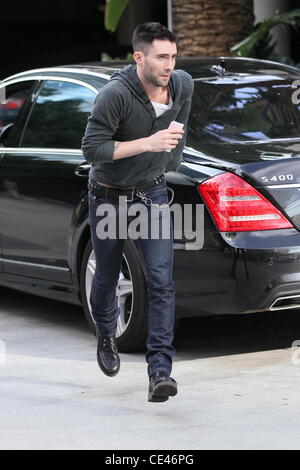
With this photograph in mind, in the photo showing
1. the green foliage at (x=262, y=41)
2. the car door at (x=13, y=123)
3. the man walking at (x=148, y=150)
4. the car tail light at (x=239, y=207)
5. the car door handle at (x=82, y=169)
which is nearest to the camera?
the man walking at (x=148, y=150)

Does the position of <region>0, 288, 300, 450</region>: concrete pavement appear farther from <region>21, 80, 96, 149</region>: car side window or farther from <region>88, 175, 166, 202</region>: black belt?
<region>21, 80, 96, 149</region>: car side window

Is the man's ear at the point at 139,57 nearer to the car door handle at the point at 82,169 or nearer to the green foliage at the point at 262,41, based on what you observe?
the car door handle at the point at 82,169

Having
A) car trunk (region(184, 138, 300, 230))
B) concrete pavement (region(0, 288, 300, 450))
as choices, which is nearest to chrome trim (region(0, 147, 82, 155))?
car trunk (region(184, 138, 300, 230))

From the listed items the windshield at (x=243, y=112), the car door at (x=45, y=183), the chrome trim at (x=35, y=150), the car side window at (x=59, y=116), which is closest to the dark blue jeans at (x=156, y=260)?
the windshield at (x=243, y=112)

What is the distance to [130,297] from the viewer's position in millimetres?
6910

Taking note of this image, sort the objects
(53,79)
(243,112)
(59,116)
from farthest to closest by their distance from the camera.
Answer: (53,79), (59,116), (243,112)

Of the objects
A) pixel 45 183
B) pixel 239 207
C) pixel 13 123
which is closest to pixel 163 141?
pixel 239 207

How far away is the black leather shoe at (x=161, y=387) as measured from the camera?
18.4ft

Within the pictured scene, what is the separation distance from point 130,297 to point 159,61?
175 centimetres

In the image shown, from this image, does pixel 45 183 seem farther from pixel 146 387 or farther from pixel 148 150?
pixel 148 150

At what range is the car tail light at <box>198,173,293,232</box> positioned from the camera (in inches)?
247

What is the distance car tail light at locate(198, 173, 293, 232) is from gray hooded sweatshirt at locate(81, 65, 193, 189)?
496mm
